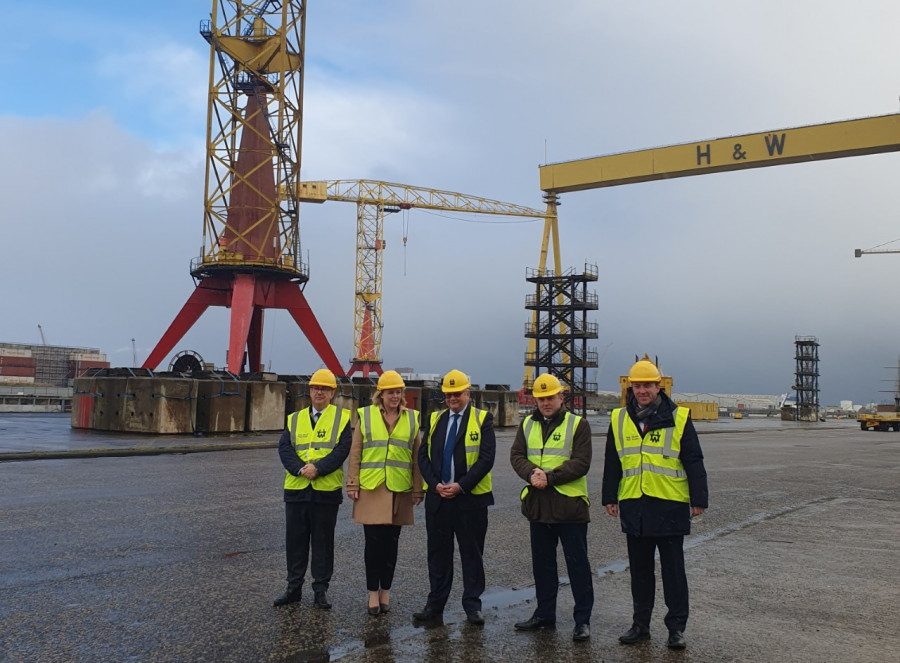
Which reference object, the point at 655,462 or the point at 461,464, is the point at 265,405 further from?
the point at 655,462

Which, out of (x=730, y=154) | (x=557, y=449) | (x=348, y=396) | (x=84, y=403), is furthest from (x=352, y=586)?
(x=730, y=154)

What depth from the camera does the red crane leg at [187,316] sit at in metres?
28.3

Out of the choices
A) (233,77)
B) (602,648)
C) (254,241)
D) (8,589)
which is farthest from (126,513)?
(233,77)

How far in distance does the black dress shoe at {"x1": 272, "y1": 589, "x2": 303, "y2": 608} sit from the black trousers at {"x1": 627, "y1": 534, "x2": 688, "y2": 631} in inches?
90.7

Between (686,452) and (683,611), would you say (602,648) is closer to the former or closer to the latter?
(683,611)

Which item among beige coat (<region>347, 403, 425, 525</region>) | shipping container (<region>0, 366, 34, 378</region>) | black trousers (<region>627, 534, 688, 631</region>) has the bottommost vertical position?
black trousers (<region>627, 534, 688, 631</region>)

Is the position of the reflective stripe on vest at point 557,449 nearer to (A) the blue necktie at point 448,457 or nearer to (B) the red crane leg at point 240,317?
(A) the blue necktie at point 448,457

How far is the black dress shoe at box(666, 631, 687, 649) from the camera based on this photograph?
4594mm

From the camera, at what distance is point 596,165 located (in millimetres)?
43375

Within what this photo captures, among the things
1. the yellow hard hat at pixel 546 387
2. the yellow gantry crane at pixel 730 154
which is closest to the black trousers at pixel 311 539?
the yellow hard hat at pixel 546 387

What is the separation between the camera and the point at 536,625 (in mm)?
4898

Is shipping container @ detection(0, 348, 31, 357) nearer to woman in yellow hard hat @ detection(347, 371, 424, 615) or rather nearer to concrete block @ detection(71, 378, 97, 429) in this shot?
concrete block @ detection(71, 378, 97, 429)

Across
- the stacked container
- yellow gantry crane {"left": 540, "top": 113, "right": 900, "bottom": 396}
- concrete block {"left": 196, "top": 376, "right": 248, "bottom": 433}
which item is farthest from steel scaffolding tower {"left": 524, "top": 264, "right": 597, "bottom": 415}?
the stacked container

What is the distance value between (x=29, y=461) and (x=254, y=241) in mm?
17779
